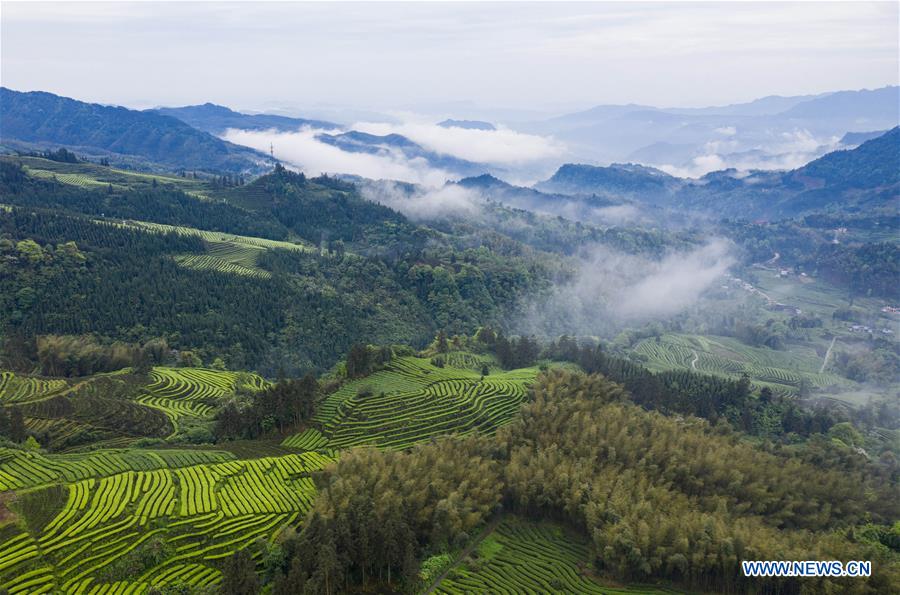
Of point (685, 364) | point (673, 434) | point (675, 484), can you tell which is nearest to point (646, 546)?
point (675, 484)

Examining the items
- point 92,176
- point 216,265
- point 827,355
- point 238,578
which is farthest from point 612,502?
point 92,176

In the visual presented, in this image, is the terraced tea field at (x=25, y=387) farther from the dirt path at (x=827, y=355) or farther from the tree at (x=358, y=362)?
the dirt path at (x=827, y=355)

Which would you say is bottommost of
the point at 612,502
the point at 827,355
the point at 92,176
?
the point at 827,355

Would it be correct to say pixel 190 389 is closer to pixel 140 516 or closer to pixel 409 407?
pixel 409 407

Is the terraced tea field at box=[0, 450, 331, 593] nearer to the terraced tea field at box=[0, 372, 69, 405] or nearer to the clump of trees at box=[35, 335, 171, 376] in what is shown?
the terraced tea field at box=[0, 372, 69, 405]

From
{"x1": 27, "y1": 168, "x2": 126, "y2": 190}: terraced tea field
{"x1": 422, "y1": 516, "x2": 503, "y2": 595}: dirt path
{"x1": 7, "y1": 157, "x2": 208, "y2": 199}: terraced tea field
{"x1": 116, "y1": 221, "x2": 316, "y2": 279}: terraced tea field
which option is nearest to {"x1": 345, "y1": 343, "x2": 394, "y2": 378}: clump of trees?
{"x1": 422, "y1": 516, "x2": 503, "y2": 595}: dirt path

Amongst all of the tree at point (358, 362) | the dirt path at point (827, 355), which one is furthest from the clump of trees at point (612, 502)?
the dirt path at point (827, 355)
